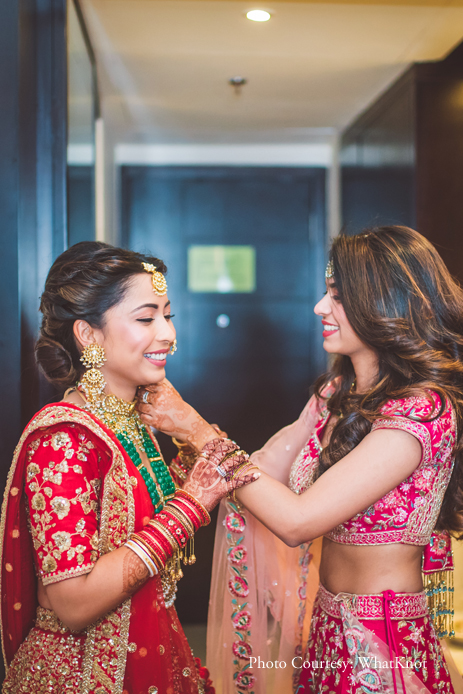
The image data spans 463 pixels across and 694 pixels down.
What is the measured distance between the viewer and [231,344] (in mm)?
3322

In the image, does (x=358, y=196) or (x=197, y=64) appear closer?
(x=197, y=64)

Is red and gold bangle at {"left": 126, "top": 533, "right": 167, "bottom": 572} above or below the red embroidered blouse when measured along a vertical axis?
below

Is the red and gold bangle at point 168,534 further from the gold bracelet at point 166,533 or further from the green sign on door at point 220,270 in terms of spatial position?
the green sign on door at point 220,270

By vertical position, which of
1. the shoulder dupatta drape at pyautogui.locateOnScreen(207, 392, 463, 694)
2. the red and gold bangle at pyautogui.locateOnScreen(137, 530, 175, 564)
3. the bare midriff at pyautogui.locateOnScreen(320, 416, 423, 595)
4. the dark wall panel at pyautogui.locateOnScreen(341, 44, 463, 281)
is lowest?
the shoulder dupatta drape at pyautogui.locateOnScreen(207, 392, 463, 694)

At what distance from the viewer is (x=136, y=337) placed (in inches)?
50.3

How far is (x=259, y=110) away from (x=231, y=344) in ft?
4.31

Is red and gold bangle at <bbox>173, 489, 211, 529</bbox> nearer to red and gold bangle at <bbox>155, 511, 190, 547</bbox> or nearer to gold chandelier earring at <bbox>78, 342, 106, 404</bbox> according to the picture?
red and gold bangle at <bbox>155, 511, 190, 547</bbox>

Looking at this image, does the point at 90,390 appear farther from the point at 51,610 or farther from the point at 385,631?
the point at 385,631

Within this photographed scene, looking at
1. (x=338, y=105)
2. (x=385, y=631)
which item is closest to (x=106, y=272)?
(x=385, y=631)

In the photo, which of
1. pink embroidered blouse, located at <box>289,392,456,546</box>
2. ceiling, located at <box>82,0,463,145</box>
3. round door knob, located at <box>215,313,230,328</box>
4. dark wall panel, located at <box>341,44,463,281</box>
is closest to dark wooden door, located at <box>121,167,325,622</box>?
round door knob, located at <box>215,313,230,328</box>

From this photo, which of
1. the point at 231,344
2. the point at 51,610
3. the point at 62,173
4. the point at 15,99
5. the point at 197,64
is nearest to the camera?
the point at 51,610

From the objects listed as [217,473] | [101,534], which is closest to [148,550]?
[101,534]

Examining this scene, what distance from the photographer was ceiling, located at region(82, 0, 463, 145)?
2260mm

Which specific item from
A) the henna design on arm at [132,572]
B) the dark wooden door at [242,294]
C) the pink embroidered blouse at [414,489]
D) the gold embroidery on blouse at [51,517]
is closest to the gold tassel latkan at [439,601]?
the pink embroidered blouse at [414,489]
